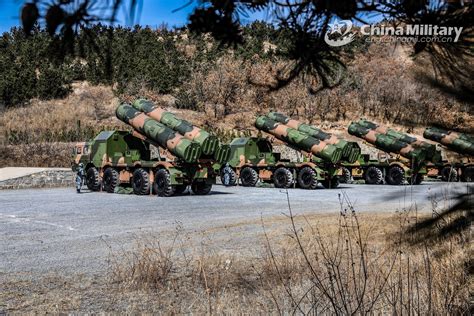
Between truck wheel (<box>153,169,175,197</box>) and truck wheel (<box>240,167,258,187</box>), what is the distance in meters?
5.52

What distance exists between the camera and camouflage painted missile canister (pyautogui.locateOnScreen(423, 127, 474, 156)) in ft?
7.44

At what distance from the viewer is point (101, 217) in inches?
415

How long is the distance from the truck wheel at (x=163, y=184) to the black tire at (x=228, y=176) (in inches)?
216

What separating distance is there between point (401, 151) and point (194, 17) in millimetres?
19846

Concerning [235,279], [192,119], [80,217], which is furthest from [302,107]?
[235,279]

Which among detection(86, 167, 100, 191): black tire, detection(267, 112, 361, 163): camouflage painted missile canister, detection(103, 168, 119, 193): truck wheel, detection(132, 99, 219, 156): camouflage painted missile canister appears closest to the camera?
detection(132, 99, 219, 156): camouflage painted missile canister

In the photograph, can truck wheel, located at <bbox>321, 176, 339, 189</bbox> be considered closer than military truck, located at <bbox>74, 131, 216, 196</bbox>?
No

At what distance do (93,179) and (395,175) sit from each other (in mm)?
11031

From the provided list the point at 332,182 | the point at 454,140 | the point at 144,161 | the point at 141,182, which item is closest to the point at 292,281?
the point at 454,140

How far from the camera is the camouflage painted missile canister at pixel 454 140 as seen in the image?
2268 millimetres

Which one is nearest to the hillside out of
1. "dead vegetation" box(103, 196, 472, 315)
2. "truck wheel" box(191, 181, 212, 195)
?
"truck wheel" box(191, 181, 212, 195)

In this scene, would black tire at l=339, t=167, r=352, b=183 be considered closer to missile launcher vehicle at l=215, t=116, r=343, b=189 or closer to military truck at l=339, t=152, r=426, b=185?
military truck at l=339, t=152, r=426, b=185

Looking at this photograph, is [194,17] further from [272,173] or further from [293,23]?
[272,173]

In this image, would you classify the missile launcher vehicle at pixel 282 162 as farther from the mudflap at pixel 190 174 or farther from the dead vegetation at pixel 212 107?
the dead vegetation at pixel 212 107
